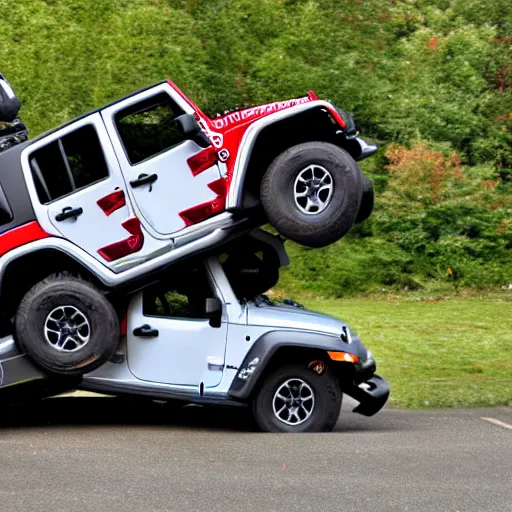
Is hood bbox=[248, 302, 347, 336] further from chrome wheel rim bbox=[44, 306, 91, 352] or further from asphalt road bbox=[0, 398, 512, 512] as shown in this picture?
chrome wheel rim bbox=[44, 306, 91, 352]

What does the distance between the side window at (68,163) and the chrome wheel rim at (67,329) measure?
99cm

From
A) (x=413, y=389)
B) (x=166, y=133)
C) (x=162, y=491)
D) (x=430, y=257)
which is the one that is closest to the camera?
(x=162, y=491)

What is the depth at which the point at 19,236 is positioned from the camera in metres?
10.4

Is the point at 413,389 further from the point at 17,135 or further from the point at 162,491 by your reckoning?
the point at 162,491

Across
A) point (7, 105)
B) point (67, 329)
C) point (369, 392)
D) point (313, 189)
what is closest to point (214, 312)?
point (67, 329)

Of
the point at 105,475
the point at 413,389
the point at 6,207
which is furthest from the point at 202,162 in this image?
the point at 413,389

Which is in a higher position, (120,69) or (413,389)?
(120,69)

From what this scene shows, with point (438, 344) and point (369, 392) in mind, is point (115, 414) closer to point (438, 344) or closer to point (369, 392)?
point (369, 392)

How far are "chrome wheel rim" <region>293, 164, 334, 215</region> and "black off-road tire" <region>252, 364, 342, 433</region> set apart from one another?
1361 millimetres

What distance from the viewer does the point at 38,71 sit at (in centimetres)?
2352

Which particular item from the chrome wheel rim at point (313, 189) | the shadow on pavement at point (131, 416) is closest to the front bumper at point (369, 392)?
the shadow on pavement at point (131, 416)

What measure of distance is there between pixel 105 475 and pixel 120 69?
1615cm

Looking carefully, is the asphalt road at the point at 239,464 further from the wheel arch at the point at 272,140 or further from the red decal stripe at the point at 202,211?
the wheel arch at the point at 272,140

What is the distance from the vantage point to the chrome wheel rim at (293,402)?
34.9 ft
